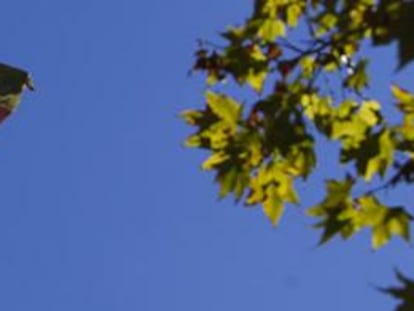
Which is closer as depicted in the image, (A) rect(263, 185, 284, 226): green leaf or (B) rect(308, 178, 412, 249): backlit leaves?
(B) rect(308, 178, 412, 249): backlit leaves

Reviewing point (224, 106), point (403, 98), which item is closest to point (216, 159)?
point (224, 106)

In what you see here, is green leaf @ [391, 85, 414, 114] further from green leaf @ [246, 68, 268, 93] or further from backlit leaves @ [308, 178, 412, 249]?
green leaf @ [246, 68, 268, 93]

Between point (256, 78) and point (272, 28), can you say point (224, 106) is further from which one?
point (272, 28)

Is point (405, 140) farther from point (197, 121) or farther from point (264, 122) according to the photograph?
point (197, 121)

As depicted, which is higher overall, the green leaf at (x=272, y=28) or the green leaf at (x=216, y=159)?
the green leaf at (x=272, y=28)

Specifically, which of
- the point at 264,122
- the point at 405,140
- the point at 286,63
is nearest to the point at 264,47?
the point at 286,63

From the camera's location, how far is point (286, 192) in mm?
6191

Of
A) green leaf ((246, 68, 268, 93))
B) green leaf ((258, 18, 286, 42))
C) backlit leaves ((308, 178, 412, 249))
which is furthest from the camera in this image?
green leaf ((258, 18, 286, 42))

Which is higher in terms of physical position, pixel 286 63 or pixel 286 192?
pixel 286 63

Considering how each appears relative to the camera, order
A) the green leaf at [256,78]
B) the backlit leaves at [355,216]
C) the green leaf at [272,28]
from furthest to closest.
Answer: the green leaf at [272,28] → the green leaf at [256,78] → the backlit leaves at [355,216]

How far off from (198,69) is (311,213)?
3.92 feet

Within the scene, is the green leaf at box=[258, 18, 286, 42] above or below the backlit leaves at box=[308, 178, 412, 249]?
above

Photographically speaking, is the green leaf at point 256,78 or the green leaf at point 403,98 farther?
the green leaf at point 256,78

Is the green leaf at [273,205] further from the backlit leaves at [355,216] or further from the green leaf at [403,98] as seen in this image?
the green leaf at [403,98]
